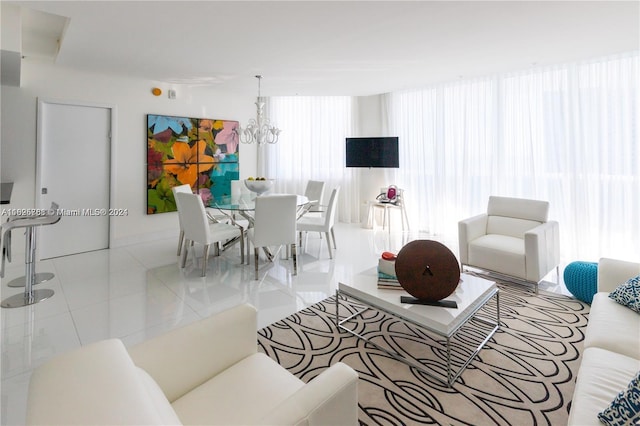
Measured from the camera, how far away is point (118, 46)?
3.40m

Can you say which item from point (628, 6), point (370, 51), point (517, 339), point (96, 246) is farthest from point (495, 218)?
point (96, 246)

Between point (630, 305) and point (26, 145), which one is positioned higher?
point (26, 145)

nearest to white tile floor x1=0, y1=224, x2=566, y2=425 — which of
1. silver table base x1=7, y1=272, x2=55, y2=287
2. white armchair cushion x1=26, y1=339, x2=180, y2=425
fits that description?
silver table base x1=7, y1=272, x2=55, y2=287

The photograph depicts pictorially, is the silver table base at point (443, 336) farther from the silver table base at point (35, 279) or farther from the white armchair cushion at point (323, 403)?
the silver table base at point (35, 279)

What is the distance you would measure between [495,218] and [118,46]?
4732mm

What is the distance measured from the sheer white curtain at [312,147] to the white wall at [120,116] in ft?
2.19

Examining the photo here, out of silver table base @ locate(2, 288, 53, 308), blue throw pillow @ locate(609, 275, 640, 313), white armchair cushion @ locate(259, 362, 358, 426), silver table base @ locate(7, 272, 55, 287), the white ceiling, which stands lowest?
silver table base @ locate(2, 288, 53, 308)

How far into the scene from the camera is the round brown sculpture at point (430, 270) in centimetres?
196

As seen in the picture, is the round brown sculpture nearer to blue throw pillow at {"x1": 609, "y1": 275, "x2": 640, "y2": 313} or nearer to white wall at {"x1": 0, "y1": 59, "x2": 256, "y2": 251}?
blue throw pillow at {"x1": 609, "y1": 275, "x2": 640, "y2": 313}

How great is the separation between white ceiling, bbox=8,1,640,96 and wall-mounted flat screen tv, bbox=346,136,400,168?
4.60 feet

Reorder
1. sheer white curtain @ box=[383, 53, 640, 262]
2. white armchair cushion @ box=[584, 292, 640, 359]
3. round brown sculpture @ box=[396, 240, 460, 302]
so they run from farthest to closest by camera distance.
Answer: sheer white curtain @ box=[383, 53, 640, 262] < round brown sculpture @ box=[396, 240, 460, 302] < white armchair cushion @ box=[584, 292, 640, 359]

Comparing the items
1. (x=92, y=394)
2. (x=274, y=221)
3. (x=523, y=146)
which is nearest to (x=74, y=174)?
(x=274, y=221)

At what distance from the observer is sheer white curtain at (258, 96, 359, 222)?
21.1 feet

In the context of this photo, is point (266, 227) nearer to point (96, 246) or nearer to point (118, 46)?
point (118, 46)
